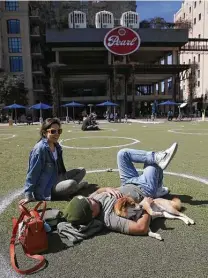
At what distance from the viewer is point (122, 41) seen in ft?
193

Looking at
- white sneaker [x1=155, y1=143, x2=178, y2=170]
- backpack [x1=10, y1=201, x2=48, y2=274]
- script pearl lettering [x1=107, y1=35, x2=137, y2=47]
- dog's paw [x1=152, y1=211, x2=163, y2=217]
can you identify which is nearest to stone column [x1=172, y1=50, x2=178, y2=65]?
script pearl lettering [x1=107, y1=35, x2=137, y2=47]

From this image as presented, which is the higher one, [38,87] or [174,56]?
[174,56]

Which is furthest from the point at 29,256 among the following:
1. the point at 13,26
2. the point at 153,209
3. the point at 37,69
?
the point at 13,26

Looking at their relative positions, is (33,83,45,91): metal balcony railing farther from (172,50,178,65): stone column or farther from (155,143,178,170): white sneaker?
(155,143,178,170): white sneaker

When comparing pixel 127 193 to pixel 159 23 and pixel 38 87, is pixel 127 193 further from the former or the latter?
pixel 159 23

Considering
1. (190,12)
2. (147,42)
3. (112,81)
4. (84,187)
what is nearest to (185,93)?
(190,12)

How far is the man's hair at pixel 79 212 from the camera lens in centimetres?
376

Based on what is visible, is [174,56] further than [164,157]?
Yes

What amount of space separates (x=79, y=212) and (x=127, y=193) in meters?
1.11

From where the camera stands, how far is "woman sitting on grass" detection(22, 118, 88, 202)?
5.15 m

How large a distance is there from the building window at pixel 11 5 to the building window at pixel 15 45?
19.2 ft

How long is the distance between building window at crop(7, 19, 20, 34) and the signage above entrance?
18.6m

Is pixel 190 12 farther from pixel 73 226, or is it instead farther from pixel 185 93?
pixel 73 226

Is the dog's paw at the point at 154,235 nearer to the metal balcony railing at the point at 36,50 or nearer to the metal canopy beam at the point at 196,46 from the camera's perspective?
the metal balcony railing at the point at 36,50
